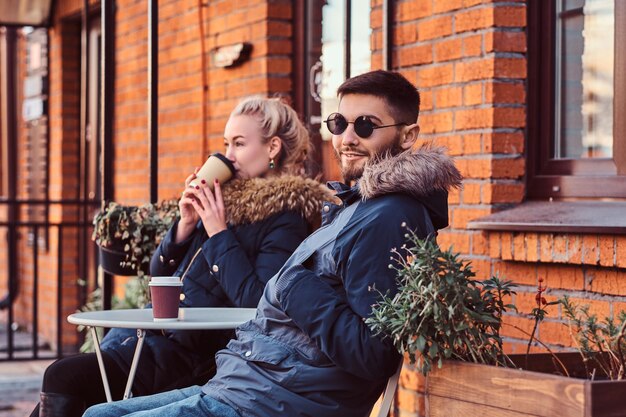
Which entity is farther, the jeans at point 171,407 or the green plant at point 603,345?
the jeans at point 171,407

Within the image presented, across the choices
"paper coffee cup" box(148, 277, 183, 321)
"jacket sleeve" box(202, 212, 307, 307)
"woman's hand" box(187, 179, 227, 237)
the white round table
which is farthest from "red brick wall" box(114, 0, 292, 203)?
"paper coffee cup" box(148, 277, 183, 321)

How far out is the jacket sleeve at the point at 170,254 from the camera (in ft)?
12.7

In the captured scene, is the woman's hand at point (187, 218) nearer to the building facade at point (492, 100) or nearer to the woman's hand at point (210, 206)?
the woman's hand at point (210, 206)

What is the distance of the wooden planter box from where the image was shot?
2234 mm

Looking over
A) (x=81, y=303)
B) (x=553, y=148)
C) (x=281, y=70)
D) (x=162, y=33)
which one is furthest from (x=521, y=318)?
(x=81, y=303)

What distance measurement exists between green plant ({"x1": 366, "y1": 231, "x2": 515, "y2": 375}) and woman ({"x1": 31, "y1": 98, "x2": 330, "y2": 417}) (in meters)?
1.12

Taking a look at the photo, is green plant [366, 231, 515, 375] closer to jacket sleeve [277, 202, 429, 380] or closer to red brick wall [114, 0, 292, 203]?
jacket sleeve [277, 202, 429, 380]

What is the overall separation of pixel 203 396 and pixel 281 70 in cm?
324

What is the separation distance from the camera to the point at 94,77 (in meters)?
9.44

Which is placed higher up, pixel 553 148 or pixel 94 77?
pixel 94 77

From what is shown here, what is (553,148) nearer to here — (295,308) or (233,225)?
(233,225)

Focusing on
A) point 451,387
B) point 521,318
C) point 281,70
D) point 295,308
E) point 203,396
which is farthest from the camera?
point 281,70

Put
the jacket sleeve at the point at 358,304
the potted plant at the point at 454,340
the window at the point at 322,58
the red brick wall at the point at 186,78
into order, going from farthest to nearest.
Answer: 1. the red brick wall at the point at 186,78
2. the window at the point at 322,58
3. the jacket sleeve at the point at 358,304
4. the potted plant at the point at 454,340

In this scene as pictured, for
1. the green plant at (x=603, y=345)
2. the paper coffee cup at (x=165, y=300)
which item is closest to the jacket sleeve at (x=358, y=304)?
the green plant at (x=603, y=345)
